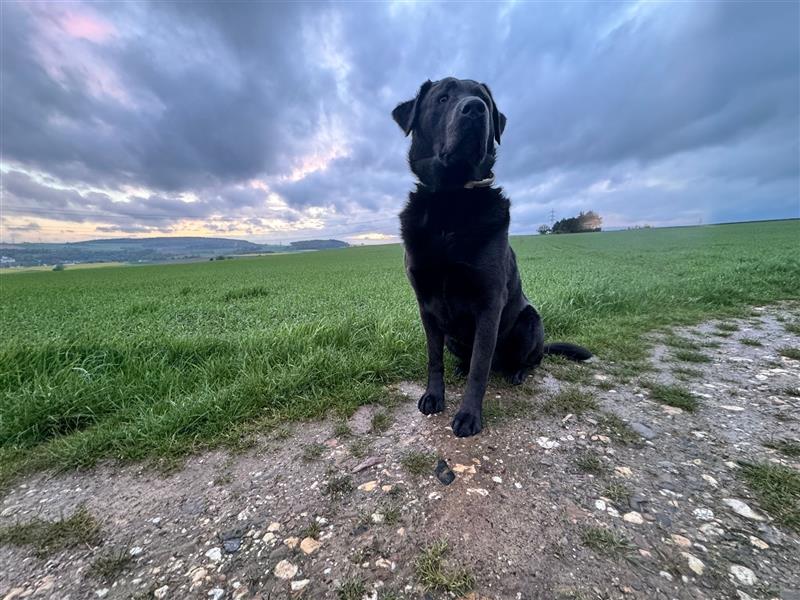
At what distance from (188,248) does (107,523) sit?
13443 centimetres

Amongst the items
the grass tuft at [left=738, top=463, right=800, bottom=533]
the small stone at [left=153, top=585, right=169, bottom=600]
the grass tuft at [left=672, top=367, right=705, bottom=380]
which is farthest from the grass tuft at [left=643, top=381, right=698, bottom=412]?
the small stone at [left=153, top=585, right=169, bottom=600]

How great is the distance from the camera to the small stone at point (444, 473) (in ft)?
6.14

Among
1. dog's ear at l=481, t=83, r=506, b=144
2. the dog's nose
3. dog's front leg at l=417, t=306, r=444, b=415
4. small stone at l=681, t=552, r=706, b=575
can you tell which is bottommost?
small stone at l=681, t=552, r=706, b=575

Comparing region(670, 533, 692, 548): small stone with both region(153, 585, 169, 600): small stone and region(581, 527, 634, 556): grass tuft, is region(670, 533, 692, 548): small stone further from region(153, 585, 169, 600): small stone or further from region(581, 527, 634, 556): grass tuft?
region(153, 585, 169, 600): small stone

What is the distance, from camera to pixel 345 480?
6.33 feet

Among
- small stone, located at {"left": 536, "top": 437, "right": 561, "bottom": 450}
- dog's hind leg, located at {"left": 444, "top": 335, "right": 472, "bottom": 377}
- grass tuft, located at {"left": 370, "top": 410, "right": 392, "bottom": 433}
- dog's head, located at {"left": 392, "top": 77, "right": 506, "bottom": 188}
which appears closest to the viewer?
small stone, located at {"left": 536, "top": 437, "right": 561, "bottom": 450}

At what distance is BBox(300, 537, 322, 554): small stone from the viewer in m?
1.50

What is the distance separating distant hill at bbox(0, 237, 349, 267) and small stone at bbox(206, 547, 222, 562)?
272 ft

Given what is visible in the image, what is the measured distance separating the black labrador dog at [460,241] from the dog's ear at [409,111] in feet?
0.29

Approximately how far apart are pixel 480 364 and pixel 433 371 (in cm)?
46

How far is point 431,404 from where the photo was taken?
265 cm

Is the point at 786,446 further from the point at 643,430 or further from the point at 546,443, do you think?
the point at 546,443

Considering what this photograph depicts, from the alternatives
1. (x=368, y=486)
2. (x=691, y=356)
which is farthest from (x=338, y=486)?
(x=691, y=356)

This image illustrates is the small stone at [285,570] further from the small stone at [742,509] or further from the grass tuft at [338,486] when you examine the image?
the small stone at [742,509]
